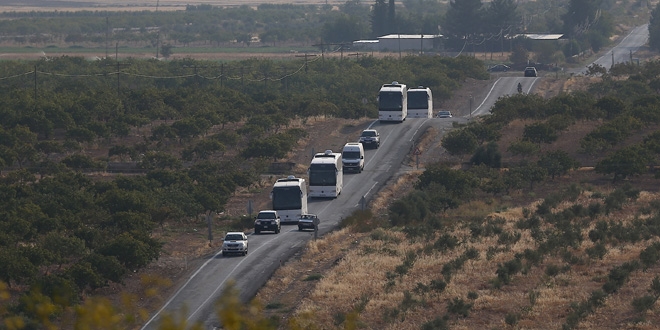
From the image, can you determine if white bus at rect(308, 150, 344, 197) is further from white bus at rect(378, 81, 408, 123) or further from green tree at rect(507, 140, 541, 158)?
white bus at rect(378, 81, 408, 123)

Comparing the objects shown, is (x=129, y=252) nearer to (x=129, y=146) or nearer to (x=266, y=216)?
(x=266, y=216)

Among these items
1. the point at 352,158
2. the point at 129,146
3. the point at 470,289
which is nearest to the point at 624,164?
the point at 352,158

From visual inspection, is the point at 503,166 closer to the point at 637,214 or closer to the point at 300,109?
the point at 637,214

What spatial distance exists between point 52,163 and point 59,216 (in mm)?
23763

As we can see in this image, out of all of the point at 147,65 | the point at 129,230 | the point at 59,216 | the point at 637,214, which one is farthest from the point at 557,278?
the point at 147,65

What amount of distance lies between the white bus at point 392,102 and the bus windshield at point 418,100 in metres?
2.97

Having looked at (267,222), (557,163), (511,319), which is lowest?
(267,222)

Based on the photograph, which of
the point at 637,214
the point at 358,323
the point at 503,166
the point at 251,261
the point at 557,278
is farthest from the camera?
the point at 503,166

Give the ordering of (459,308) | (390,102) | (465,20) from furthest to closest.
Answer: (465,20), (390,102), (459,308)

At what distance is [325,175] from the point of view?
216 feet

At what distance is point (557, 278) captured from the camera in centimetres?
4169

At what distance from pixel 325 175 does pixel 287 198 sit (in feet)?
21.7

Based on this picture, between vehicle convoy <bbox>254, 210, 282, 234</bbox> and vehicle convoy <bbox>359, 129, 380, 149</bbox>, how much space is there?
2657cm

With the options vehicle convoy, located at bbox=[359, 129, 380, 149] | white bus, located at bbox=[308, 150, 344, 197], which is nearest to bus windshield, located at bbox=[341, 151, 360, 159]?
white bus, located at bbox=[308, 150, 344, 197]
